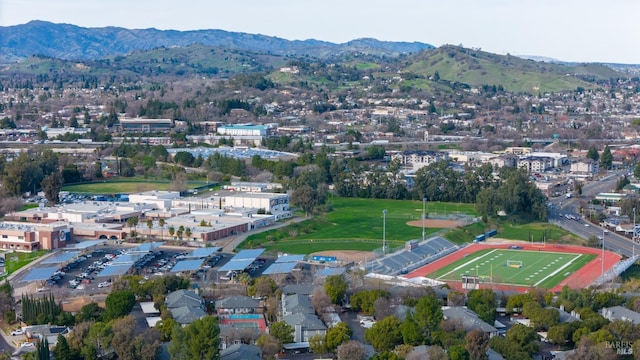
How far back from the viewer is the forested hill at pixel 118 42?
439ft

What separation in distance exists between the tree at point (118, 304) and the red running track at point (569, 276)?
636cm

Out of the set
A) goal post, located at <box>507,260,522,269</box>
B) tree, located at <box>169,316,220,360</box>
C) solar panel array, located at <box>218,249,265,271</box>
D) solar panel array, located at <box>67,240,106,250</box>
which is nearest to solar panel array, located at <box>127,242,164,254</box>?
solar panel array, located at <box>67,240,106,250</box>

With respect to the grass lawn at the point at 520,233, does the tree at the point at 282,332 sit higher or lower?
higher

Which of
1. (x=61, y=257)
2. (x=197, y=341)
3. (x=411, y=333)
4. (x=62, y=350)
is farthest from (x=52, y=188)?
(x=411, y=333)

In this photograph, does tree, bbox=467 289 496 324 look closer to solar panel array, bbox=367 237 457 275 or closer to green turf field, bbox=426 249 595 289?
green turf field, bbox=426 249 595 289

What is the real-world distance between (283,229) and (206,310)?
8357 mm

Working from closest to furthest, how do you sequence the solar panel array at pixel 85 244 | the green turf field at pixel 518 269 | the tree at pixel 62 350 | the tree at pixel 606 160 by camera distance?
the tree at pixel 62 350 → the green turf field at pixel 518 269 → the solar panel array at pixel 85 244 → the tree at pixel 606 160

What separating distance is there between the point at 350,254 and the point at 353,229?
3248 millimetres

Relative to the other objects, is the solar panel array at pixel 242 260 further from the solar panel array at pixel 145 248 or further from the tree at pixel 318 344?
the tree at pixel 318 344

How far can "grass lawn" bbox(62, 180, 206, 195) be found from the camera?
3006 centimetres

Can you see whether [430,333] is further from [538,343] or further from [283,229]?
[283,229]

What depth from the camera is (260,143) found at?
43188 mm

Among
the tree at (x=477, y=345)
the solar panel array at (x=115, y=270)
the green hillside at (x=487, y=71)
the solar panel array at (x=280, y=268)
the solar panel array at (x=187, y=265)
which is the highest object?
the green hillside at (x=487, y=71)

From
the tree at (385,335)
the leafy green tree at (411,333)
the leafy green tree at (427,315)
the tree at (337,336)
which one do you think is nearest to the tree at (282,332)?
the tree at (337,336)
